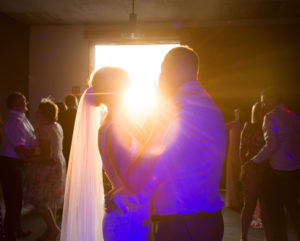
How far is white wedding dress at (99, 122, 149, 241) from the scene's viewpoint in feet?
4.38

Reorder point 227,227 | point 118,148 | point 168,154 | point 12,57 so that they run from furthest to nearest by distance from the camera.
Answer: point 12,57, point 227,227, point 118,148, point 168,154

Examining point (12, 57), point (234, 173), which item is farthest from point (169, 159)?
point (12, 57)

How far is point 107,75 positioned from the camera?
140 cm

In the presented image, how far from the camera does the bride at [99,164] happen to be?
1.32 metres

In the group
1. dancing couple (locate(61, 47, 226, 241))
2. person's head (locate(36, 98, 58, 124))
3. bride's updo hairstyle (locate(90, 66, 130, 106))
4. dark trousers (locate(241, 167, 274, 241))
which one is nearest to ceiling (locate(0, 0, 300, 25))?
person's head (locate(36, 98, 58, 124))

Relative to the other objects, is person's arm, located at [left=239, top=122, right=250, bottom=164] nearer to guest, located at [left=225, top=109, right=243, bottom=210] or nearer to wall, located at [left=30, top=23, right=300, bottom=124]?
guest, located at [left=225, top=109, right=243, bottom=210]

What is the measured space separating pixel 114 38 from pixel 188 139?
229 inches

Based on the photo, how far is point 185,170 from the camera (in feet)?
3.47

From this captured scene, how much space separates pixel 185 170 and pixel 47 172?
2330mm

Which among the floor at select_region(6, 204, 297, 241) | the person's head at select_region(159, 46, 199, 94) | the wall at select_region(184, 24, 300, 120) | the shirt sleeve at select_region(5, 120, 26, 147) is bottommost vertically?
the floor at select_region(6, 204, 297, 241)

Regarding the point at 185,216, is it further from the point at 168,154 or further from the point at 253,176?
the point at 253,176

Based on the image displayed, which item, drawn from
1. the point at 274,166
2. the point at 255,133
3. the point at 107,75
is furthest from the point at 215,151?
the point at 255,133

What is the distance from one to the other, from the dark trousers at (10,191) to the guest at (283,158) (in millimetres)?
2320

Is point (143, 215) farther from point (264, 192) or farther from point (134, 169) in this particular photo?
point (264, 192)
